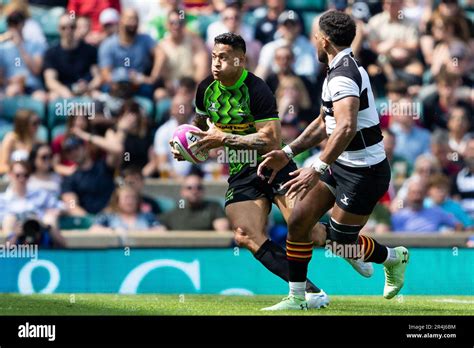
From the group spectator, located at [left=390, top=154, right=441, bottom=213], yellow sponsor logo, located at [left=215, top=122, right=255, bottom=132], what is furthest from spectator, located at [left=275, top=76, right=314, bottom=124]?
yellow sponsor logo, located at [left=215, top=122, right=255, bottom=132]

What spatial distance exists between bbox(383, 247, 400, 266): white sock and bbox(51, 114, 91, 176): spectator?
6041mm

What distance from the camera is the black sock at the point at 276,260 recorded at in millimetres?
10453

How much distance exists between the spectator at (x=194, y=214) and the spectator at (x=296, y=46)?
2270 mm

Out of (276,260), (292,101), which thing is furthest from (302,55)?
(276,260)

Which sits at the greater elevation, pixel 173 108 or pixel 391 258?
pixel 173 108

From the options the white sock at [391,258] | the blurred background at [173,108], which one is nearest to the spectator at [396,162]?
the blurred background at [173,108]

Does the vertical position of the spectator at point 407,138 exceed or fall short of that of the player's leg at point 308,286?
it exceeds it

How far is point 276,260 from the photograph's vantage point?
10.5 m

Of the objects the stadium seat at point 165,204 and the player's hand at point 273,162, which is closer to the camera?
the player's hand at point 273,162

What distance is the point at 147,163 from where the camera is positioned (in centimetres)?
1605

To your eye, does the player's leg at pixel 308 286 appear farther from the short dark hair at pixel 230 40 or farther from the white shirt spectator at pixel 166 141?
the white shirt spectator at pixel 166 141

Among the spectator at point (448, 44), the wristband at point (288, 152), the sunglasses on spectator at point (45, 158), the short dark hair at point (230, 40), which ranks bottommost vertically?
the sunglasses on spectator at point (45, 158)

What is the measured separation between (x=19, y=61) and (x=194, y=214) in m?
3.46

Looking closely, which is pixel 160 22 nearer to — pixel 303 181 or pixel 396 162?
pixel 396 162
